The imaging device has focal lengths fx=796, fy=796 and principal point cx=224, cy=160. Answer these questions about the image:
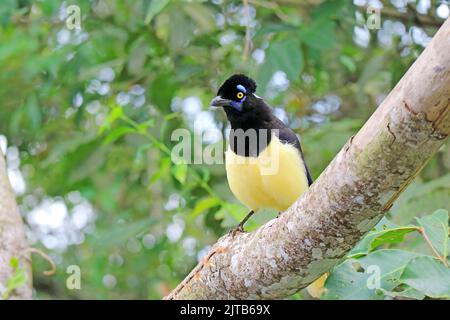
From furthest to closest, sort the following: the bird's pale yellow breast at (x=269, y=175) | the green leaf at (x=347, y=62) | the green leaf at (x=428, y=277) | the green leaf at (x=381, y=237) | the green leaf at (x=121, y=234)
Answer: the green leaf at (x=347, y=62)
the green leaf at (x=121, y=234)
the bird's pale yellow breast at (x=269, y=175)
the green leaf at (x=381, y=237)
the green leaf at (x=428, y=277)

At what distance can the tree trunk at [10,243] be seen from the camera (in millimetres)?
3211

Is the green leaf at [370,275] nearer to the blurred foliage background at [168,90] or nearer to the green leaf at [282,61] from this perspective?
the blurred foliage background at [168,90]

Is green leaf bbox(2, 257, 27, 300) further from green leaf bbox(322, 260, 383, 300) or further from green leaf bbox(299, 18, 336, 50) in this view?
green leaf bbox(299, 18, 336, 50)

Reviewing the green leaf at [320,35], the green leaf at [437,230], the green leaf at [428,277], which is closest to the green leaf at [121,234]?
the green leaf at [320,35]

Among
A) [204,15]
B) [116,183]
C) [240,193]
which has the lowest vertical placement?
[240,193]

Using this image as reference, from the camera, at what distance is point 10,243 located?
331 centimetres

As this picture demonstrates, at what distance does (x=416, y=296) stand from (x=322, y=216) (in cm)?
44

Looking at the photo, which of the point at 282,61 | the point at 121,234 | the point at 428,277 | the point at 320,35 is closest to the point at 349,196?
the point at 428,277

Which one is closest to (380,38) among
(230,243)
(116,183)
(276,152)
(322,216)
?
(116,183)

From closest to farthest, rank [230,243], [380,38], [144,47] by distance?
1. [230,243]
2. [144,47]
3. [380,38]

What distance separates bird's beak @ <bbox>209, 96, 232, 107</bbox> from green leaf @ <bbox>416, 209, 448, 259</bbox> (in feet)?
3.92

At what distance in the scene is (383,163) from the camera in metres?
1.92

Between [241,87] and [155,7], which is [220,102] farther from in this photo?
[155,7]

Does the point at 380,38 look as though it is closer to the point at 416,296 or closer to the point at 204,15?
the point at 204,15
